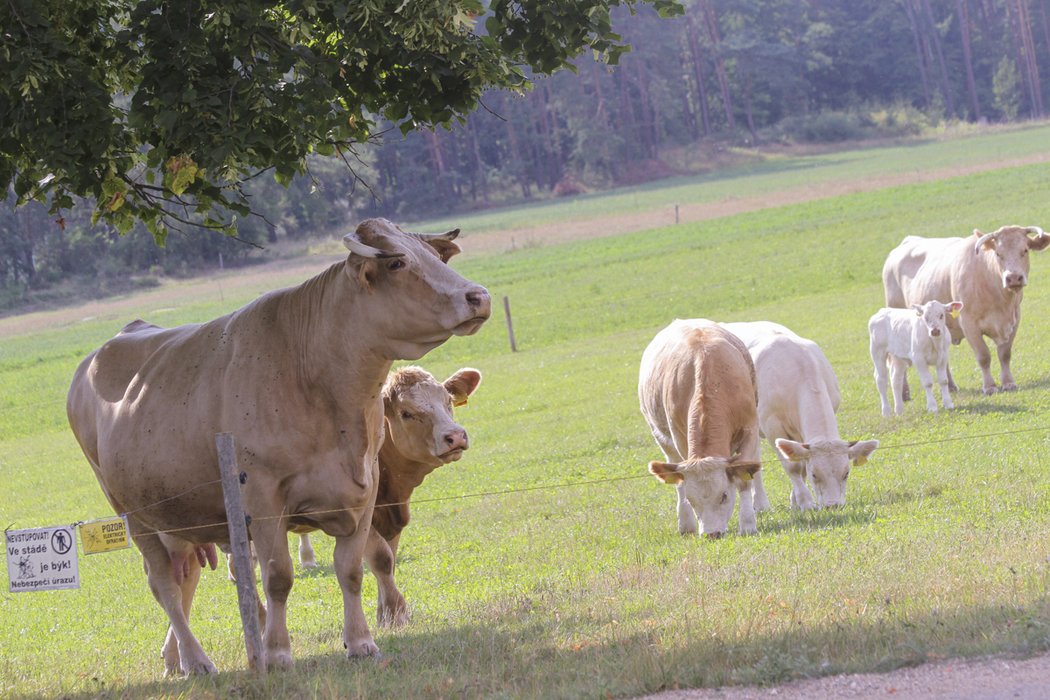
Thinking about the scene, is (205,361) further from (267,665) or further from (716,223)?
(716,223)

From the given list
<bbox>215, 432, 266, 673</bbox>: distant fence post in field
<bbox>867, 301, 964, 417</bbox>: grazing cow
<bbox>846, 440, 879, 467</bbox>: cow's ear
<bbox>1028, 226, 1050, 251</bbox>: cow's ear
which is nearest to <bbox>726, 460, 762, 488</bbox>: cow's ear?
<bbox>846, 440, 879, 467</bbox>: cow's ear

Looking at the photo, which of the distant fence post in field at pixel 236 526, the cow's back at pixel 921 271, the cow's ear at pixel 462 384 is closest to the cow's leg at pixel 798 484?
the cow's ear at pixel 462 384

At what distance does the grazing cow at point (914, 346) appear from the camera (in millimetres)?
17969

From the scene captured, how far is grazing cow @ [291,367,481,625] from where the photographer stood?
9.48 meters

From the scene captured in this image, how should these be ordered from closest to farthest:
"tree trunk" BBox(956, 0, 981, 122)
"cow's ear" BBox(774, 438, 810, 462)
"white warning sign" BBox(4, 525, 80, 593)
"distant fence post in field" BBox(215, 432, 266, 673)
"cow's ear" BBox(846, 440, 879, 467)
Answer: "white warning sign" BBox(4, 525, 80, 593)
"distant fence post in field" BBox(215, 432, 266, 673)
"cow's ear" BBox(846, 440, 879, 467)
"cow's ear" BBox(774, 438, 810, 462)
"tree trunk" BBox(956, 0, 981, 122)

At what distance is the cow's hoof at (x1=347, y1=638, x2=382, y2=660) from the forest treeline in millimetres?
73040

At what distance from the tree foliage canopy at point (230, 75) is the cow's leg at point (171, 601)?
2.33m

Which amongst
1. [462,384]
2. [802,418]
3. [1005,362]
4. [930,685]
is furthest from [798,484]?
[1005,362]

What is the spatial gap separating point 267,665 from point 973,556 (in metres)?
4.59

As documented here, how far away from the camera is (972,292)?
19.5 metres

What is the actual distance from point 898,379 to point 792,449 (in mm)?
6966

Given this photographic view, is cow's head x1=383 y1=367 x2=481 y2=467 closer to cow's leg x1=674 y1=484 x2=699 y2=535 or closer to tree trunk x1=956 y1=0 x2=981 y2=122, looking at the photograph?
cow's leg x1=674 y1=484 x2=699 y2=535

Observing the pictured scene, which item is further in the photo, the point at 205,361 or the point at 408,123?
the point at 408,123

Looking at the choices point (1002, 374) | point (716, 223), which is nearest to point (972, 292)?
point (1002, 374)
